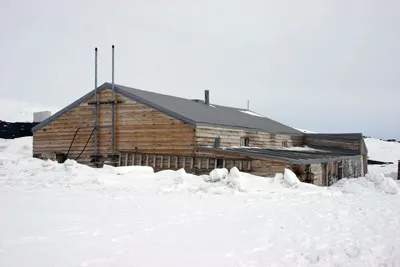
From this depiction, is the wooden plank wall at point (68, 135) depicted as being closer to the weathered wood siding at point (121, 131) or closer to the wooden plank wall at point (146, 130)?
the weathered wood siding at point (121, 131)

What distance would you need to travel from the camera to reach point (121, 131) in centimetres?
2511

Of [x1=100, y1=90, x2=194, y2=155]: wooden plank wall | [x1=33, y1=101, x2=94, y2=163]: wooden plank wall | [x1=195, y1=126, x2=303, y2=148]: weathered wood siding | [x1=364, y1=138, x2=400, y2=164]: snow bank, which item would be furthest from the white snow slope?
[x1=364, y1=138, x2=400, y2=164]: snow bank

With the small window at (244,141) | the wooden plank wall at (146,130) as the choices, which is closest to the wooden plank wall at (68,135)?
the wooden plank wall at (146,130)

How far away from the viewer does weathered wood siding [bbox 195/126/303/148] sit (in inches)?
902

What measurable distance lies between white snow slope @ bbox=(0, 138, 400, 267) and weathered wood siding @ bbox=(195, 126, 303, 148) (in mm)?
7844

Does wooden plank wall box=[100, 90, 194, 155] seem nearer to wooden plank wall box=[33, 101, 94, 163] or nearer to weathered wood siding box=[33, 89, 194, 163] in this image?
weathered wood siding box=[33, 89, 194, 163]

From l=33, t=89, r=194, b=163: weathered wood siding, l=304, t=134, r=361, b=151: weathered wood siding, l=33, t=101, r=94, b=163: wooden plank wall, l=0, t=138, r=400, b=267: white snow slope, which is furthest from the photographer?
l=304, t=134, r=361, b=151: weathered wood siding

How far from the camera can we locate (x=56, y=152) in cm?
2705

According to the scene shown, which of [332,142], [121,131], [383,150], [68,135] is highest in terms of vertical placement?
[121,131]

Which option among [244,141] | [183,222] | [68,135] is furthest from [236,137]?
[183,222]

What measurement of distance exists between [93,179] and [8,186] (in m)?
2.75

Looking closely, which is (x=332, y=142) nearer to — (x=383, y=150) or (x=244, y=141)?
(x=244, y=141)

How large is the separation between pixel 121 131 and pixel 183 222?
17489 millimetres

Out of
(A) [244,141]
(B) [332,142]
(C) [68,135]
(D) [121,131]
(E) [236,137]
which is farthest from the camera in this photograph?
(B) [332,142]
